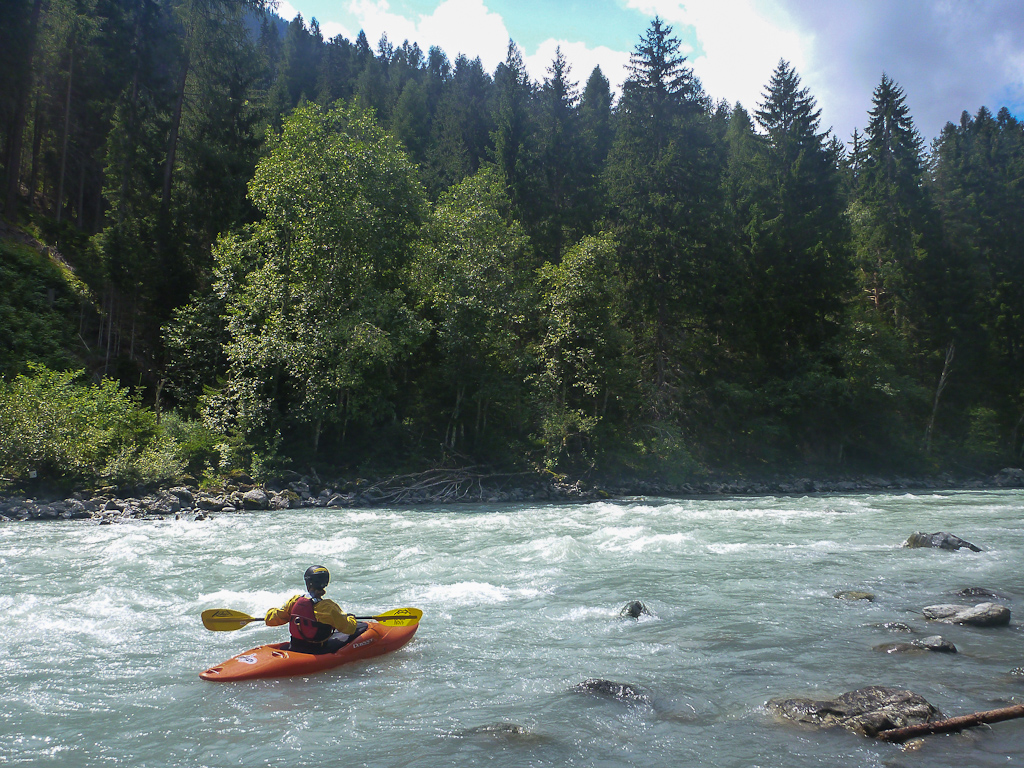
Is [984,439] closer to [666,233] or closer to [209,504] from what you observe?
[666,233]

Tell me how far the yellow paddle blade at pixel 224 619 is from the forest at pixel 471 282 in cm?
965

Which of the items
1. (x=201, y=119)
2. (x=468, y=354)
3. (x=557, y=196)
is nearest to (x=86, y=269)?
(x=201, y=119)

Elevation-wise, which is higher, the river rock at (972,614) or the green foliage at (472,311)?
the green foliage at (472,311)

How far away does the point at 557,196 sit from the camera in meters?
27.8

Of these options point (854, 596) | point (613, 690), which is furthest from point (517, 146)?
point (613, 690)

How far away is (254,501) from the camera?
48.7ft

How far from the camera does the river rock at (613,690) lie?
17.0 feet

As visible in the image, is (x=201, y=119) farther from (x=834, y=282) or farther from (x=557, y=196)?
(x=834, y=282)

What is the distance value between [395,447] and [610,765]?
51.5ft

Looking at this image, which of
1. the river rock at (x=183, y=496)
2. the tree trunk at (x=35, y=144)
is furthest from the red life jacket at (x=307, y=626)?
the tree trunk at (x=35, y=144)

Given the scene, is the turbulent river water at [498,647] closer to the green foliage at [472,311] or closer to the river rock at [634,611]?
the river rock at [634,611]

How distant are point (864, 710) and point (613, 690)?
1.71m

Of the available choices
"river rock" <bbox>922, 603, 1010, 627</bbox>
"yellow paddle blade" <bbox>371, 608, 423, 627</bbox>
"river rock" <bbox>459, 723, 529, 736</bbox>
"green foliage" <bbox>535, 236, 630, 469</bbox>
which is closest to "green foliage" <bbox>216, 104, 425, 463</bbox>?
"green foliage" <bbox>535, 236, 630, 469</bbox>

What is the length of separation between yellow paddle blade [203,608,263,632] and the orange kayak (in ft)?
1.48
